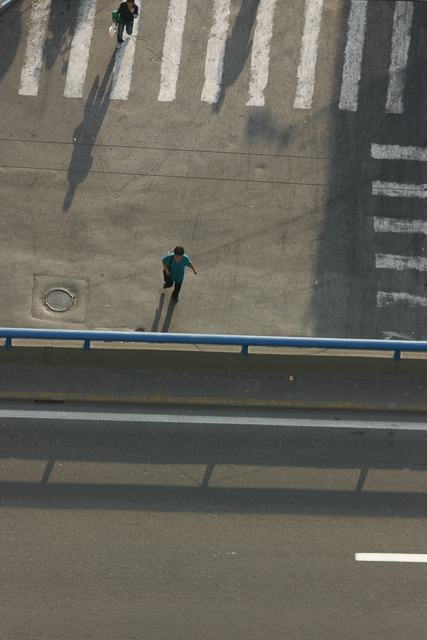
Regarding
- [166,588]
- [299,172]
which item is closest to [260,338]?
[166,588]

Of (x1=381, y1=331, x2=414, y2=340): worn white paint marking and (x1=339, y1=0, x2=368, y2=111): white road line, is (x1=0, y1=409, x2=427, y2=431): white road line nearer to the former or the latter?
(x1=381, y1=331, x2=414, y2=340): worn white paint marking

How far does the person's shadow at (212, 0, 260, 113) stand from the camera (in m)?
12.8

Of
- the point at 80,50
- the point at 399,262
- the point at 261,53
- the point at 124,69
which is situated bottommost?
the point at 399,262

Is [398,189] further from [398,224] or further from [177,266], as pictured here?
[177,266]

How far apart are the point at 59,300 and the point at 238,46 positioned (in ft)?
23.6

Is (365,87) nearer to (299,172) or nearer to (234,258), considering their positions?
(299,172)

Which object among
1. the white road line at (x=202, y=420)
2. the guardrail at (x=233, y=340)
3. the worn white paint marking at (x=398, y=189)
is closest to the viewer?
the guardrail at (x=233, y=340)

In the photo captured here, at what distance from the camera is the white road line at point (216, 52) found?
41.6 ft

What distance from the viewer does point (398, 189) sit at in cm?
1216

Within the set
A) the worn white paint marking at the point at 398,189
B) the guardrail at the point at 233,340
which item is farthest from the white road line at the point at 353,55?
the guardrail at the point at 233,340

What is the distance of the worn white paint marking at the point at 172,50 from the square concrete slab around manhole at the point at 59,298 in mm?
4734

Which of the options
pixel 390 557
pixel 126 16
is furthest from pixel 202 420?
pixel 126 16

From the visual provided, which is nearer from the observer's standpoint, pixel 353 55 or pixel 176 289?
pixel 176 289

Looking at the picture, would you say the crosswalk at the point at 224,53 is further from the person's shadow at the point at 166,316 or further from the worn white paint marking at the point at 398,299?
the person's shadow at the point at 166,316
